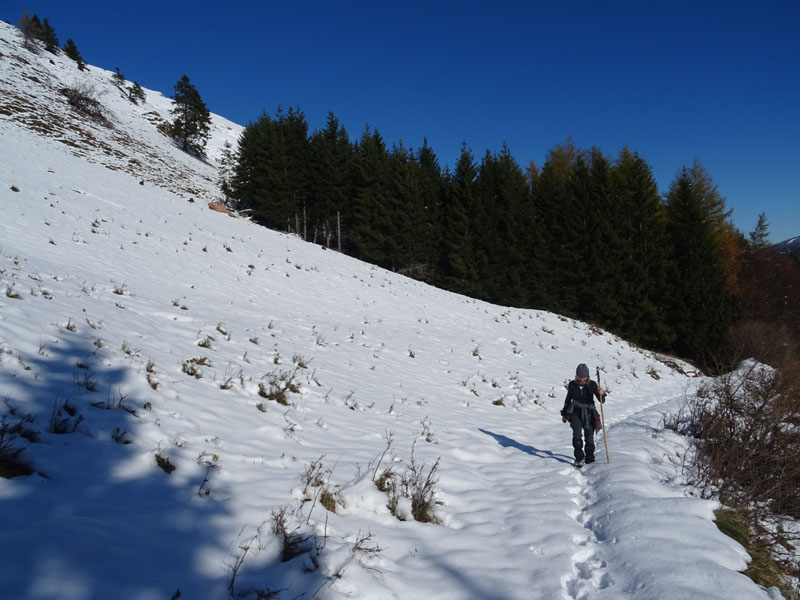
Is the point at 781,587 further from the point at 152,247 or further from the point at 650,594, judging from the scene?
the point at 152,247

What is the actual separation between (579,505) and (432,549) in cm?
234

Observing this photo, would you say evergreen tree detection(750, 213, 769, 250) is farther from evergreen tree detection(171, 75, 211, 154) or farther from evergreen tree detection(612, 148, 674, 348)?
evergreen tree detection(171, 75, 211, 154)

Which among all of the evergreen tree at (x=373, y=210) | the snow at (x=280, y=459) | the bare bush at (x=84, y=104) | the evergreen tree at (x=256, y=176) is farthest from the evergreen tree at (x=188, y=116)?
the snow at (x=280, y=459)

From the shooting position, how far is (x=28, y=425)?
341 centimetres

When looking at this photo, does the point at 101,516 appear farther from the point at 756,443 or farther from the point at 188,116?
the point at 188,116

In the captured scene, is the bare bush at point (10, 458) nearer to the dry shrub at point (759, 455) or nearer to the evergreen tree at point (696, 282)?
the dry shrub at point (759, 455)

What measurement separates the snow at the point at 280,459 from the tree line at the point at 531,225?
2200 cm

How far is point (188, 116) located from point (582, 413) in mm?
68614

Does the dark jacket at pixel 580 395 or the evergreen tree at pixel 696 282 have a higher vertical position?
the evergreen tree at pixel 696 282

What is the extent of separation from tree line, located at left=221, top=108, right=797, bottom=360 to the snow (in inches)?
866

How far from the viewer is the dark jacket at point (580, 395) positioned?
21.4 feet

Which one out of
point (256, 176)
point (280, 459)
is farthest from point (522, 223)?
point (280, 459)

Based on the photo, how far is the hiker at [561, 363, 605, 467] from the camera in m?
6.34

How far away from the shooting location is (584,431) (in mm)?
6371
